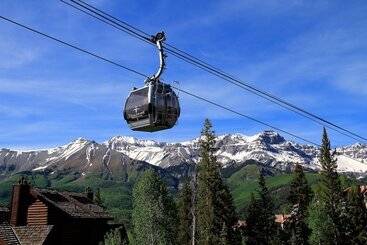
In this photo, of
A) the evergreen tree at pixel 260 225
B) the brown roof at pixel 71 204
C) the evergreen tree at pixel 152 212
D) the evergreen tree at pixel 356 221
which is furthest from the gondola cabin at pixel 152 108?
the evergreen tree at pixel 260 225

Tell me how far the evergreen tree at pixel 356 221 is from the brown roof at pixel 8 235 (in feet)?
192

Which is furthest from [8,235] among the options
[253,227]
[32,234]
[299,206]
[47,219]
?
[299,206]

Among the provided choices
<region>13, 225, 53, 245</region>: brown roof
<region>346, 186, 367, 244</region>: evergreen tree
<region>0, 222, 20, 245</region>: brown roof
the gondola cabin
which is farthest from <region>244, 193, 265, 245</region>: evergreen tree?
the gondola cabin

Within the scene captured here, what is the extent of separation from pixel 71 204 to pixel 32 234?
15346 millimetres

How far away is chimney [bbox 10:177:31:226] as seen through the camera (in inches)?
2012

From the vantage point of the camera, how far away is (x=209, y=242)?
256 feet

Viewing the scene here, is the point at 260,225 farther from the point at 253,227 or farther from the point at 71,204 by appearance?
the point at 71,204

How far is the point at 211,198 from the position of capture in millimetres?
83000

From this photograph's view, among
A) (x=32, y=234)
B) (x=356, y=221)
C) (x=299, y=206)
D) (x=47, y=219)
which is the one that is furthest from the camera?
(x=299, y=206)

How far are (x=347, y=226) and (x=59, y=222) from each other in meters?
50.3

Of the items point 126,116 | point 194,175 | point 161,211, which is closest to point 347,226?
point 161,211

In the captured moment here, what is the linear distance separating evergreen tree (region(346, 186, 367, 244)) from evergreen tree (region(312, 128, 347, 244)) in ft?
5.52

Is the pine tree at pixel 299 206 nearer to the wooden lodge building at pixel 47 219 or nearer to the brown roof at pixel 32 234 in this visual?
the wooden lodge building at pixel 47 219

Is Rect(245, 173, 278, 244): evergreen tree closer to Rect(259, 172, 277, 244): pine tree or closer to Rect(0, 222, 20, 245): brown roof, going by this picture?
Rect(259, 172, 277, 244): pine tree
